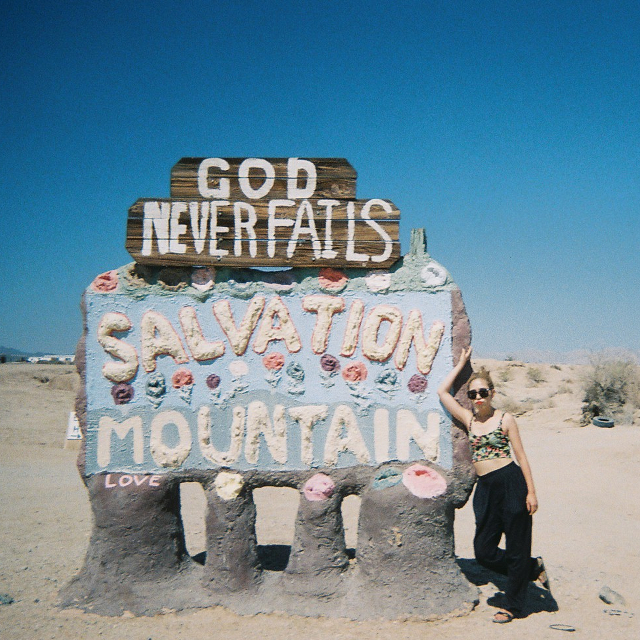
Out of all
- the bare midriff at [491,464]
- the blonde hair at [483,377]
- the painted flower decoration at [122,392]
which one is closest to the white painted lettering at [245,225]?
the painted flower decoration at [122,392]

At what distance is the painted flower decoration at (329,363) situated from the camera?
430cm

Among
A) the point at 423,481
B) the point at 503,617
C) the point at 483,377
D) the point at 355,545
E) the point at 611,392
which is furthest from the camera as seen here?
the point at 611,392

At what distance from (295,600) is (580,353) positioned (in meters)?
68.4

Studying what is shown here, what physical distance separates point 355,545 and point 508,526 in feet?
7.84

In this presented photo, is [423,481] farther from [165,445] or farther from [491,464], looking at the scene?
[165,445]

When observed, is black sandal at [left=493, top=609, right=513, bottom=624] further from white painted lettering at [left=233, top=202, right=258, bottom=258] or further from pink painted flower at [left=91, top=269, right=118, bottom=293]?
pink painted flower at [left=91, top=269, right=118, bottom=293]

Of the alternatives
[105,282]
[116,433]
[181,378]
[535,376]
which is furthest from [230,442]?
[535,376]

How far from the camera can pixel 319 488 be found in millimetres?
4227

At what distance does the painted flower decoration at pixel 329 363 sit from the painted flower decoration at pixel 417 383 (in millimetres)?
532

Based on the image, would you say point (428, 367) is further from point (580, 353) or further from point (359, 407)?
point (580, 353)

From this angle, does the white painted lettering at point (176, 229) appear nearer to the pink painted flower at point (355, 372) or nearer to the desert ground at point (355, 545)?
the pink painted flower at point (355, 372)

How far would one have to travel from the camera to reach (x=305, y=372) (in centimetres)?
431

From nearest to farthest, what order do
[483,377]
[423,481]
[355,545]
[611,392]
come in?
[483,377] < [423,481] < [355,545] < [611,392]

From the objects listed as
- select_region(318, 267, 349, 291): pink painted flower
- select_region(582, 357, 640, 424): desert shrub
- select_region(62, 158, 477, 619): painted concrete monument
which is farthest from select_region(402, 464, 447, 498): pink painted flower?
select_region(582, 357, 640, 424): desert shrub
